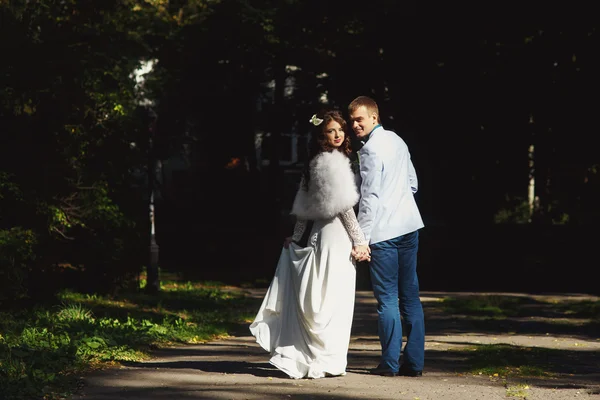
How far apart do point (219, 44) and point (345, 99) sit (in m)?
5.94

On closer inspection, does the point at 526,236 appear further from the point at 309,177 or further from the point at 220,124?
the point at 309,177

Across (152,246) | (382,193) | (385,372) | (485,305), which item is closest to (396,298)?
(385,372)

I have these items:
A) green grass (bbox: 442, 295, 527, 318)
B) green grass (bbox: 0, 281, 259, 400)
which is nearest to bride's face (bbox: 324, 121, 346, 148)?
green grass (bbox: 0, 281, 259, 400)

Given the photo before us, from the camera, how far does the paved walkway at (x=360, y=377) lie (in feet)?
23.9

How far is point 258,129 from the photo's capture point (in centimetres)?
2839

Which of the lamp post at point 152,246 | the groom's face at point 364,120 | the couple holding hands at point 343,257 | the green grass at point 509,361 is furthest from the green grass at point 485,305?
the groom's face at point 364,120

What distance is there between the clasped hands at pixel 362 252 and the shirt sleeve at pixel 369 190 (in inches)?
2.7

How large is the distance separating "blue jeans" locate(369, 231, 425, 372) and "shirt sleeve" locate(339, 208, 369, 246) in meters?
0.12

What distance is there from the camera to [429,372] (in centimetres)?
858

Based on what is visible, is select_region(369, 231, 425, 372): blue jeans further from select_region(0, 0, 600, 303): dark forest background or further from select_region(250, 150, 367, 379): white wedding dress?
select_region(0, 0, 600, 303): dark forest background

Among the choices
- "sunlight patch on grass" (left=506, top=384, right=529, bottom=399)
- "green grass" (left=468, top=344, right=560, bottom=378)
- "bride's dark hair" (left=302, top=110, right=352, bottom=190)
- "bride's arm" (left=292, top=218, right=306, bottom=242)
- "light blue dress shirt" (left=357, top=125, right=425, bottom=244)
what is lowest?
"green grass" (left=468, top=344, right=560, bottom=378)

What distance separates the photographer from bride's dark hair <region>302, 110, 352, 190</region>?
27.0ft

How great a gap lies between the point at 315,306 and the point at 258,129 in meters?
20.5

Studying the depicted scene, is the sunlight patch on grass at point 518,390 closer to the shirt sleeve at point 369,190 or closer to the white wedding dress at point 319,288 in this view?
the white wedding dress at point 319,288
